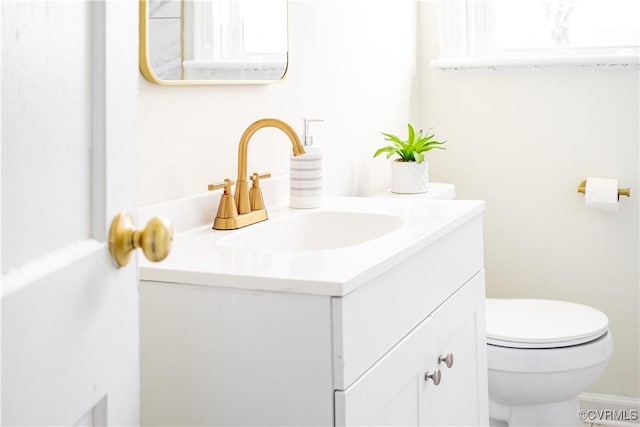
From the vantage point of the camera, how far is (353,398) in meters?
1.02

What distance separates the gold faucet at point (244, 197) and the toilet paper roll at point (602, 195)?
4.13 feet

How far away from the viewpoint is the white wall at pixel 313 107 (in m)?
1.39

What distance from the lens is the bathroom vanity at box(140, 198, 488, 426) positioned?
3.28 feet

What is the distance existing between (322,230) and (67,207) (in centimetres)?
105

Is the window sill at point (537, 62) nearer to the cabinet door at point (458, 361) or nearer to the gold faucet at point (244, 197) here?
the cabinet door at point (458, 361)

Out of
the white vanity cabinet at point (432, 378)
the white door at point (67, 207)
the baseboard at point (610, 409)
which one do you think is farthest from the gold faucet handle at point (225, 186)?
the baseboard at point (610, 409)

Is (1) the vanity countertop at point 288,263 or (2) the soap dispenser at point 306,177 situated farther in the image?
(2) the soap dispenser at point 306,177

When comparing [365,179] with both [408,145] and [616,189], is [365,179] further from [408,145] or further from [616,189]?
[616,189]

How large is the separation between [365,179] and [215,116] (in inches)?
33.9

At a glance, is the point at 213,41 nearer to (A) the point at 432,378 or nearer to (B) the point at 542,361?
(A) the point at 432,378

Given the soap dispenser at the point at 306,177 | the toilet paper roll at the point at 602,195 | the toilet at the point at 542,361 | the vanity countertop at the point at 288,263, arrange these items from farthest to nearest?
1. the toilet paper roll at the point at 602,195
2. the toilet at the point at 542,361
3. the soap dispenser at the point at 306,177
4. the vanity countertop at the point at 288,263

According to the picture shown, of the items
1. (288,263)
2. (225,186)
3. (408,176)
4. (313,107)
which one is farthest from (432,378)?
(408,176)

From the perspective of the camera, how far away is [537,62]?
253 centimetres

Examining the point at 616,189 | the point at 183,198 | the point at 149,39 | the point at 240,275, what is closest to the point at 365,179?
the point at 616,189
